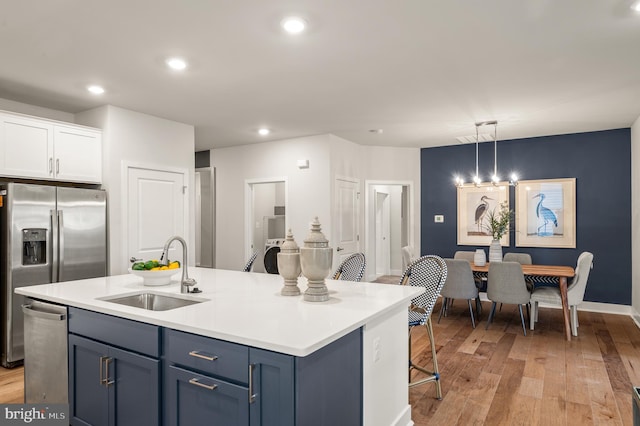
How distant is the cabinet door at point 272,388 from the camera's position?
1459 millimetres

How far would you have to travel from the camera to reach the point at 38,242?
12.0 feet

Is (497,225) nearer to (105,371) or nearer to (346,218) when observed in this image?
(346,218)

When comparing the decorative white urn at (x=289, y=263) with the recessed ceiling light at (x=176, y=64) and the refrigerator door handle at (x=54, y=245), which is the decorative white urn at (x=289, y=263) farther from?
the refrigerator door handle at (x=54, y=245)

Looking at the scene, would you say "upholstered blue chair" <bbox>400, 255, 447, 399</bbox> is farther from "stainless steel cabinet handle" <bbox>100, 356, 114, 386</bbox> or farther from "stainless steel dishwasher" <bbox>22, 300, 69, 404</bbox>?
"stainless steel dishwasher" <bbox>22, 300, 69, 404</bbox>

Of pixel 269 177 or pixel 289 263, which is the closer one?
pixel 289 263

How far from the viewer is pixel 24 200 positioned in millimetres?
3541

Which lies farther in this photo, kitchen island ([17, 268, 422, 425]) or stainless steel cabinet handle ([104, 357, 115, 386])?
stainless steel cabinet handle ([104, 357, 115, 386])

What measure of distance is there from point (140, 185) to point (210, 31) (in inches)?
95.5

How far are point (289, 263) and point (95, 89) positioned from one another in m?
2.72

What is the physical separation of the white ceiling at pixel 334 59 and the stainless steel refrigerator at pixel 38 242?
98cm

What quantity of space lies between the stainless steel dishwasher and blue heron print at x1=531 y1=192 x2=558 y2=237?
5.78 meters

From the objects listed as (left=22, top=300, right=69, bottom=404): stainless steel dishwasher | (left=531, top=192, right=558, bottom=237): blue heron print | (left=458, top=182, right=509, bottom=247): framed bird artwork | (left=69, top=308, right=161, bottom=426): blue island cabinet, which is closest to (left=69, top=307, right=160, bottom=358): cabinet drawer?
(left=69, top=308, right=161, bottom=426): blue island cabinet

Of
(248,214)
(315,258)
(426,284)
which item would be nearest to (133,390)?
(315,258)

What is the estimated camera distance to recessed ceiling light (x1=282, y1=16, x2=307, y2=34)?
2.39 metres
